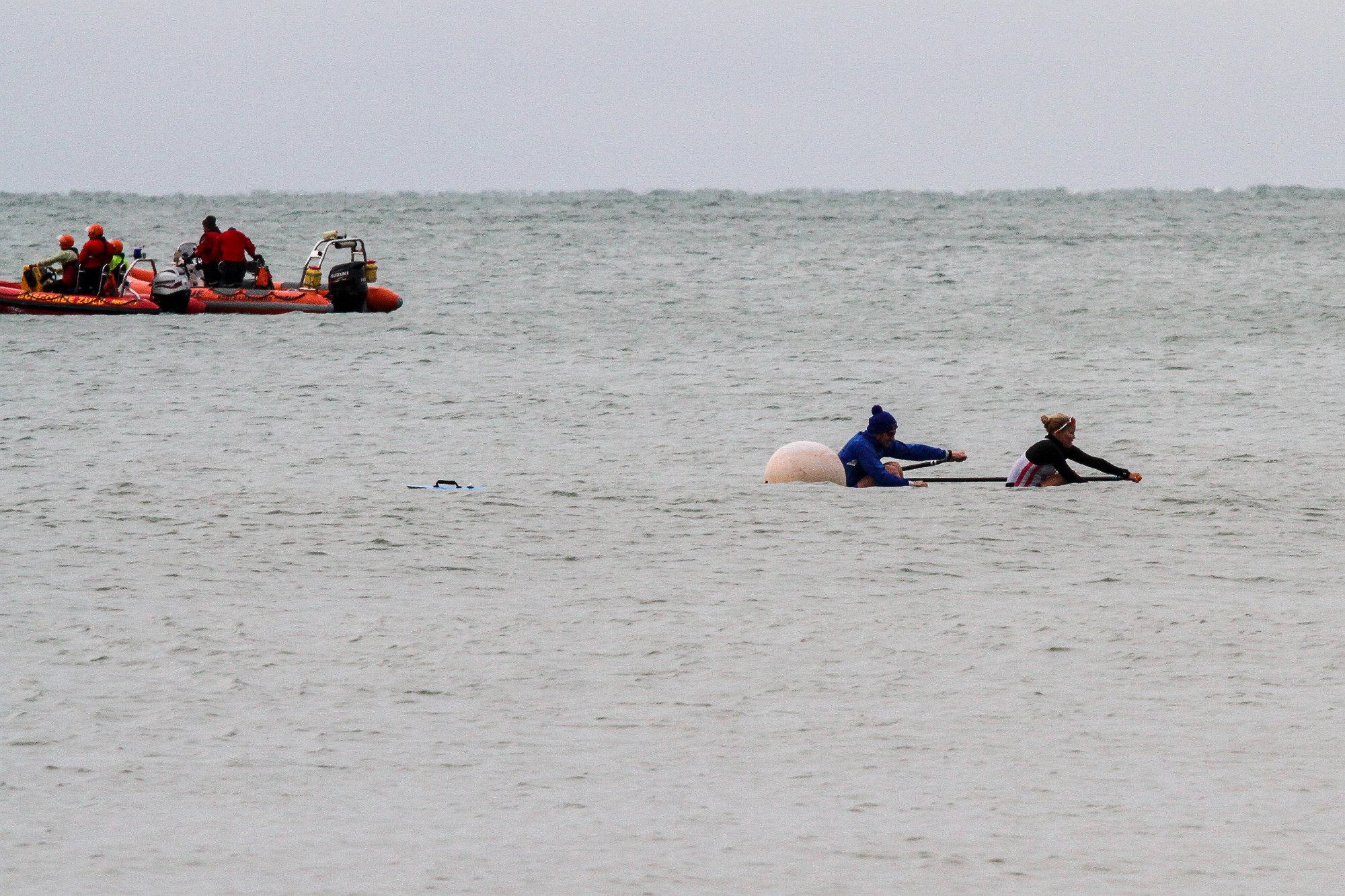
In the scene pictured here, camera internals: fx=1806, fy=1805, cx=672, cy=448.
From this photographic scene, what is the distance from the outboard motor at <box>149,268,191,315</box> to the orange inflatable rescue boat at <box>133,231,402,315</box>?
49 cm

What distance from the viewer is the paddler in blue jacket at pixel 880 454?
718 inches

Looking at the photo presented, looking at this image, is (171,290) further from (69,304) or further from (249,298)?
(249,298)

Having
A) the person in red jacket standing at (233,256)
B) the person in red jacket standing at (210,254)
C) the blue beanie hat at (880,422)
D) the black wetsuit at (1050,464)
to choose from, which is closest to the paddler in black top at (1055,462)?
the black wetsuit at (1050,464)

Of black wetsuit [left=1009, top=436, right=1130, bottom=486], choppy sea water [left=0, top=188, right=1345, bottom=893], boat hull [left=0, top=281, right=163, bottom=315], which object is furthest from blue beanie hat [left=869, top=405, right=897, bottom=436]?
boat hull [left=0, top=281, right=163, bottom=315]

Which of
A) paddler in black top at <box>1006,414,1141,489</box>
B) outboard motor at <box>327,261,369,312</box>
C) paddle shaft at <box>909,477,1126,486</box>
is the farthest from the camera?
outboard motor at <box>327,261,369,312</box>

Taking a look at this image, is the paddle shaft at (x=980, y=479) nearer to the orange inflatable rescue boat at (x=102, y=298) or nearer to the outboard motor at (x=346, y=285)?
the orange inflatable rescue boat at (x=102, y=298)

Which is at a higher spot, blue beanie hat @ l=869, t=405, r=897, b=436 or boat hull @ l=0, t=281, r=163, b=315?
blue beanie hat @ l=869, t=405, r=897, b=436

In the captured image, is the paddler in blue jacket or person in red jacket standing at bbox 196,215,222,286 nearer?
the paddler in blue jacket

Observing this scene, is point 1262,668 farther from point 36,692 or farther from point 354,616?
point 36,692

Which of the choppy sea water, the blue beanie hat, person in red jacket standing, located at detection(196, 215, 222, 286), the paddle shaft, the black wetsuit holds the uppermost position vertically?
person in red jacket standing, located at detection(196, 215, 222, 286)

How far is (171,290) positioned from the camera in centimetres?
3559

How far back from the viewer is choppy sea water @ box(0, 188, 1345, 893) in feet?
28.0

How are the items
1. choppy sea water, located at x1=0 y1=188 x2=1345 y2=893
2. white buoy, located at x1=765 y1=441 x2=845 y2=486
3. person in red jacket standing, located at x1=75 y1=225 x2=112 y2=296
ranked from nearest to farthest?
1. choppy sea water, located at x1=0 y1=188 x2=1345 y2=893
2. white buoy, located at x1=765 y1=441 x2=845 y2=486
3. person in red jacket standing, located at x1=75 y1=225 x2=112 y2=296

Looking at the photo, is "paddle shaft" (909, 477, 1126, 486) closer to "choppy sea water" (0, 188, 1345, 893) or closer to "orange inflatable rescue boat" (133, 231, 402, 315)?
"choppy sea water" (0, 188, 1345, 893)
